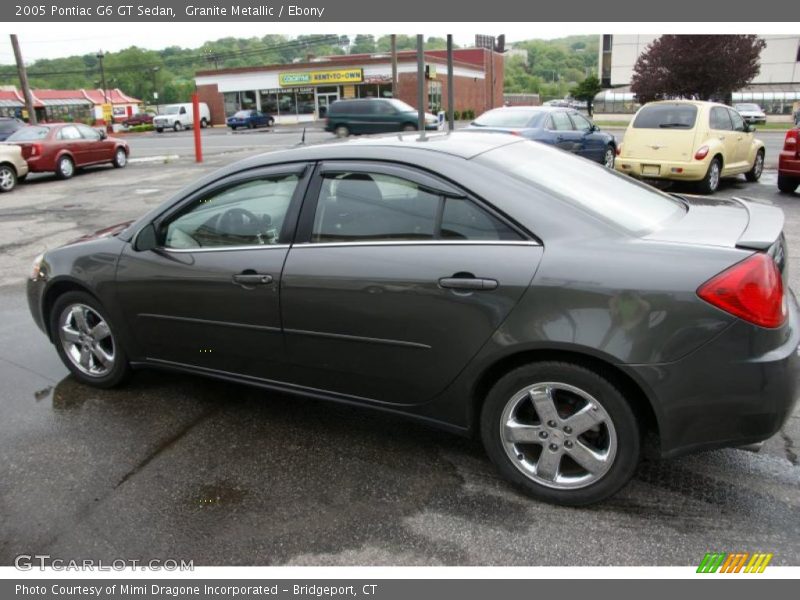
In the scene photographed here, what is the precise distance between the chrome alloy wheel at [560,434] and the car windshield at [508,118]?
35.4 ft

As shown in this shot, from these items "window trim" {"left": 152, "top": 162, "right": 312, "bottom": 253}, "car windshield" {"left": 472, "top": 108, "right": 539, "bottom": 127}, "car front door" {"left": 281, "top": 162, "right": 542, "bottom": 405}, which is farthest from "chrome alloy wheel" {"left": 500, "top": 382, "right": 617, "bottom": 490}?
"car windshield" {"left": 472, "top": 108, "right": 539, "bottom": 127}

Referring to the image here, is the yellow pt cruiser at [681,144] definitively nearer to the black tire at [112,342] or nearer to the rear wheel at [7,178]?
the black tire at [112,342]

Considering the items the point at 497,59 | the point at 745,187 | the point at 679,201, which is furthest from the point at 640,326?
the point at 497,59

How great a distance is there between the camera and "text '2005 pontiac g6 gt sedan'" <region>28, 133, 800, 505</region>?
254 centimetres

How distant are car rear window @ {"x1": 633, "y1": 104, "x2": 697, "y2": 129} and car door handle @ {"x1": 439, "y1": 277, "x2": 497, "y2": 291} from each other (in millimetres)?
9901

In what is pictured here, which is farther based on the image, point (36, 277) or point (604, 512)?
point (36, 277)

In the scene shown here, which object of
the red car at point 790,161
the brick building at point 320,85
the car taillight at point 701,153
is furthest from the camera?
the brick building at point 320,85

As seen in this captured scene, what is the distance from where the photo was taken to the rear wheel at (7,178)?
49.7 feet

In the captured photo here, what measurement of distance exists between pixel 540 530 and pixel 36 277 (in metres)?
3.55

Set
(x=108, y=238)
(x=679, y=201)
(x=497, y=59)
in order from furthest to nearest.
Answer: (x=497, y=59) → (x=108, y=238) → (x=679, y=201)

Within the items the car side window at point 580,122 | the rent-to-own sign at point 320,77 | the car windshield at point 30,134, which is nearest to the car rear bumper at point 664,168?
the car side window at point 580,122

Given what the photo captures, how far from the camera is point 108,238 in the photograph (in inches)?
159

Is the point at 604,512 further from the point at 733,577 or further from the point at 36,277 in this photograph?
the point at 36,277

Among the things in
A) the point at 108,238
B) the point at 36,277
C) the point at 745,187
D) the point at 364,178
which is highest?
the point at 364,178
